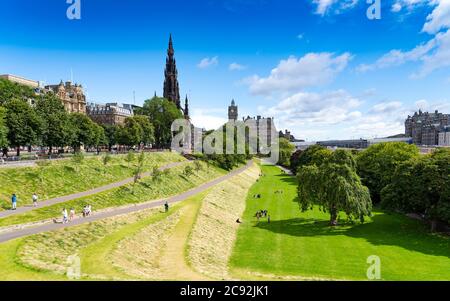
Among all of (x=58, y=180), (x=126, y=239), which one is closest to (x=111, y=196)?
(x=58, y=180)

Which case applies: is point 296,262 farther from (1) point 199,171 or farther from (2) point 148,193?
(1) point 199,171

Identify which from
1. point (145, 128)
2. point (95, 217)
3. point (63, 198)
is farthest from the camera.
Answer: point (145, 128)

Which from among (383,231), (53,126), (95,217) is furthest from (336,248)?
(53,126)

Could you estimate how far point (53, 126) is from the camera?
251ft

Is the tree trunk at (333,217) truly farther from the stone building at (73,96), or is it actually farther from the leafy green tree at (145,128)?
the stone building at (73,96)

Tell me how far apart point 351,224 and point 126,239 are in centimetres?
3027

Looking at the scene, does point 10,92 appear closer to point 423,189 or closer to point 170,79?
point 423,189

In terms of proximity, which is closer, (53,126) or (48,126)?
(48,126)

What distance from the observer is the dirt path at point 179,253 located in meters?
26.2

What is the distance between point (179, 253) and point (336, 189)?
23.0 m

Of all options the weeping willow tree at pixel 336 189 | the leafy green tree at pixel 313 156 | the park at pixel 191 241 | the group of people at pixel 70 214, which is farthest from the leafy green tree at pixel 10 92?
the leafy green tree at pixel 313 156

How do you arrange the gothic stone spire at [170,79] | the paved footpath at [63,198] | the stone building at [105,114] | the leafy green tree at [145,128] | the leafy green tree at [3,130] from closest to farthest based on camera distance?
the paved footpath at [63,198] → the leafy green tree at [3,130] → the leafy green tree at [145,128] → the stone building at [105,114] → the gothic stone spire at [170,79]

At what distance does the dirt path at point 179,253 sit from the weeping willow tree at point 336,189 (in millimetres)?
15561

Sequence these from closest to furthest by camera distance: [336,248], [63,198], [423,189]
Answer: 1. [336,248]
2. [423,189]
3. [63,198]
